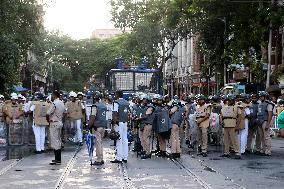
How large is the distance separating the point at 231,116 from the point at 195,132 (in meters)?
3.10

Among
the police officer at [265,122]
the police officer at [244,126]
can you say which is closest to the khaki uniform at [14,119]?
the police officer at [244,126]

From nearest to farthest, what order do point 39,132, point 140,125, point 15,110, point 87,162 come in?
point 87,162 < point 140,125 < point 39,132 < point 15,110

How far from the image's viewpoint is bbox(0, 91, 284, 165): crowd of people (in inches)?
611

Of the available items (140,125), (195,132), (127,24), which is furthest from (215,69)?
(140,125)

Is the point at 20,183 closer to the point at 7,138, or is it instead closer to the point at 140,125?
the point at 140,125

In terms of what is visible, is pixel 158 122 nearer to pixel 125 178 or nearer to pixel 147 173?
pixel 147 173

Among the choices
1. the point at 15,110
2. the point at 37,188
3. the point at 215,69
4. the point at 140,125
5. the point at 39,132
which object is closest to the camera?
the point at 37,188

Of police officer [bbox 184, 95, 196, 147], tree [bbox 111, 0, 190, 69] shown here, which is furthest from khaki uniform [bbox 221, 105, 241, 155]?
tree [bbox 111, 0, 190, 69]

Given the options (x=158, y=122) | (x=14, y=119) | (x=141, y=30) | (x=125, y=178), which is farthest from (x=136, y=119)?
(x=141, y=30)

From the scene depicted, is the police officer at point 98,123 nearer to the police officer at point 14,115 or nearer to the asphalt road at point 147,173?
the asphalt road at point 147,173

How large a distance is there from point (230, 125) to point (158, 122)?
2038mm

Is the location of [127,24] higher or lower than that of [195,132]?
higher

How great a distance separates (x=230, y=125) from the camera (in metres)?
17.2

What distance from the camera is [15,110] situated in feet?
65.3
